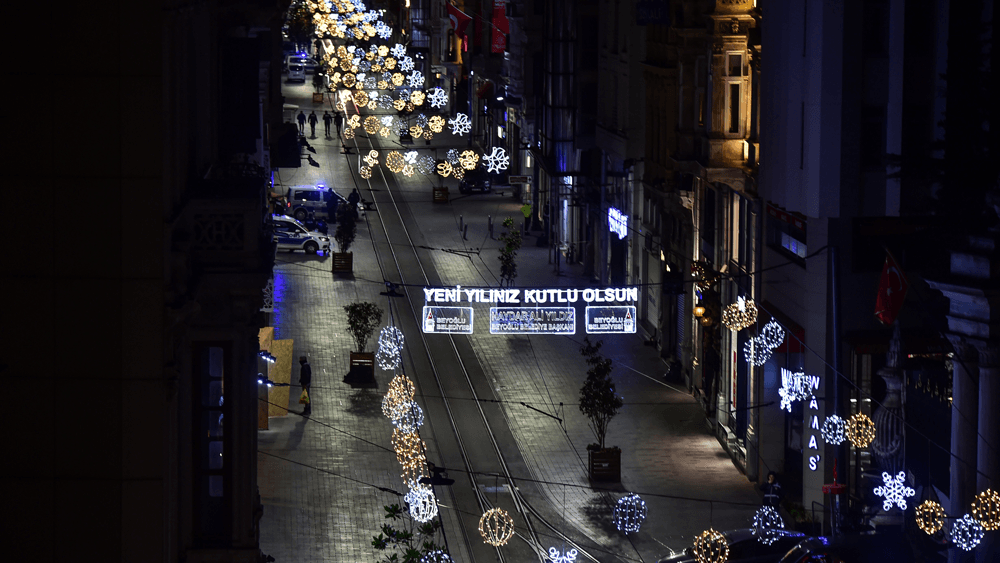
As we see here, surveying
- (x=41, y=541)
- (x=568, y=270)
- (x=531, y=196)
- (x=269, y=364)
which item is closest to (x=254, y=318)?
(x=41, y=541)

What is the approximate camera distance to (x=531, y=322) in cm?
3422

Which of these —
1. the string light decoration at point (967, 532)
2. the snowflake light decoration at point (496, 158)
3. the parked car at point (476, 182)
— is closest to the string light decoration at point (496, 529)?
the string light decoration at point (967, 532)

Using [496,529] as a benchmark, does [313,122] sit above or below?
above

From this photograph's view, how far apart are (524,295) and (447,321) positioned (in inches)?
89.8

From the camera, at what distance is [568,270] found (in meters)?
57.9

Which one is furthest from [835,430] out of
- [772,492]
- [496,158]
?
[496,158]

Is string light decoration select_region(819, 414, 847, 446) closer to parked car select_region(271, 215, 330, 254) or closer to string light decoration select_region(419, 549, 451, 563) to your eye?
string light decoration select_region(419, 549, 451, 563)

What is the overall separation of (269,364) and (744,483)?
12.0 meters

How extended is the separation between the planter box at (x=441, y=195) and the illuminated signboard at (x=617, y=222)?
20.4 meters

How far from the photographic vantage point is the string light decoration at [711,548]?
25.6m

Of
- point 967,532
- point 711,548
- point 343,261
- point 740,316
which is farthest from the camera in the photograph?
point 343,261

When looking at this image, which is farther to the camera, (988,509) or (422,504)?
(422,504)

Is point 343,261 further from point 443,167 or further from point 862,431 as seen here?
point 862,431

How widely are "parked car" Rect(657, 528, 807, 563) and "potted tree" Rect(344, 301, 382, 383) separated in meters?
16.6
